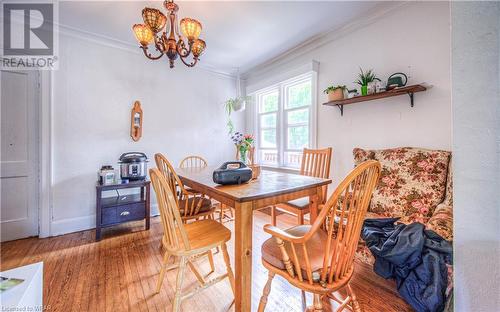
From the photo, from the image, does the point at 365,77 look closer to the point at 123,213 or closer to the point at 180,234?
the point at 180,234

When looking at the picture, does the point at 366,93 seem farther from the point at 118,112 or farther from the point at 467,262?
the point at 118,112

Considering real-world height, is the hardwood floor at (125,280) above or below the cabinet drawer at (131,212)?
below

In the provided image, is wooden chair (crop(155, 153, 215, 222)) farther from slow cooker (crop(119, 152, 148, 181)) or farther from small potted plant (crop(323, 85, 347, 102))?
small potted plant (crop(323, 85, 347, 102))

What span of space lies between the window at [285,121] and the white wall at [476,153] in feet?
7.18

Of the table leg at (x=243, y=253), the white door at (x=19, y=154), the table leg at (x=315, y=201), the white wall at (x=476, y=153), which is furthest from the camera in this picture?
the white door at (x=19, y=154)

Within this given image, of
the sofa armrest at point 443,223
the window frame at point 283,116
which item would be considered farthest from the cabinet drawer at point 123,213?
the sofa armrest at point 443,223

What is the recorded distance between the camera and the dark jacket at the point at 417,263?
1131 mm

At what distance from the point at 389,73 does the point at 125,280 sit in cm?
318

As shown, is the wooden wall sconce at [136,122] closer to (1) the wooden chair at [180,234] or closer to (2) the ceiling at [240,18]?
(2) the ceiling at [240,18]

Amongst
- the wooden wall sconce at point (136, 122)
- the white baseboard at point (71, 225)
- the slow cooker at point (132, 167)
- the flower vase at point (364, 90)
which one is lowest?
the white baseboard at point (71, 225)

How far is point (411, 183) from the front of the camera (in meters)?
1.76

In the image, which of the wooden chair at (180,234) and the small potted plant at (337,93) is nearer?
the wooden chair at (180,234)

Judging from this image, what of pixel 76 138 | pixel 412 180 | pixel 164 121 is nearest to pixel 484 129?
pixel 412 180

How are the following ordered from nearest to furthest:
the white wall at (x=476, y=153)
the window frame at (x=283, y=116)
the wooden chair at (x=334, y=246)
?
the white wall at (x=476, y=153) → the wooden chair at (x=334, y=246) → the window frame at (x=283, y=116)
